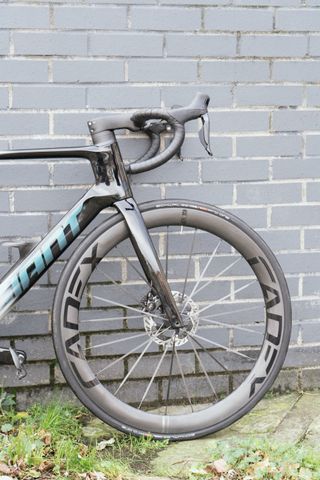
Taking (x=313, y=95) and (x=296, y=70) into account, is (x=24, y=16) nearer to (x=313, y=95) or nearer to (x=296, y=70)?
(x=296, y=70)

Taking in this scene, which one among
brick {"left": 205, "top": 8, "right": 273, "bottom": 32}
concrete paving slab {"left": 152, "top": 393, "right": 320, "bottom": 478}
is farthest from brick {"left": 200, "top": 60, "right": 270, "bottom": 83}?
concrete paving slab {"left": 152, "top": 393, "right": 320, "bottom": 478}

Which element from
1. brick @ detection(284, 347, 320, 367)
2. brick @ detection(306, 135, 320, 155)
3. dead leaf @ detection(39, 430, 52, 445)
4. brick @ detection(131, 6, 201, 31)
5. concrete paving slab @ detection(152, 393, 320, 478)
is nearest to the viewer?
concrete paving slab @ detection(152, 393, 320, 478)

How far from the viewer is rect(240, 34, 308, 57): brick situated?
3365 mm

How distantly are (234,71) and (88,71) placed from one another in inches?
25.4

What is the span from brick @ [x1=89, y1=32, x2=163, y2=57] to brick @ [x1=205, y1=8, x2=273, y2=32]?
0.24 metres

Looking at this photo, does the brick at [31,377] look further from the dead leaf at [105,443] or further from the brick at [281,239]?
the brick at [281,239]

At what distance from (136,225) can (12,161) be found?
666 mm

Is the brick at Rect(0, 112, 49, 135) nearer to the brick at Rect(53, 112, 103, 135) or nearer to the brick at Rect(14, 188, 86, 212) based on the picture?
the brick at Rect(53, 112, 103, 135)

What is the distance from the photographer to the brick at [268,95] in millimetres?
3395

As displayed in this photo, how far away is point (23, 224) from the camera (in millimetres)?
3320

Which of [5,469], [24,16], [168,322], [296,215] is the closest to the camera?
[5,469]

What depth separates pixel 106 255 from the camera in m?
3.36

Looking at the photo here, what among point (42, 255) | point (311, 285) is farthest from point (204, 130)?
point (311, 285)

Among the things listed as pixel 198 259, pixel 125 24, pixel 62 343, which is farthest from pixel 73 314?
pixel 125 24
